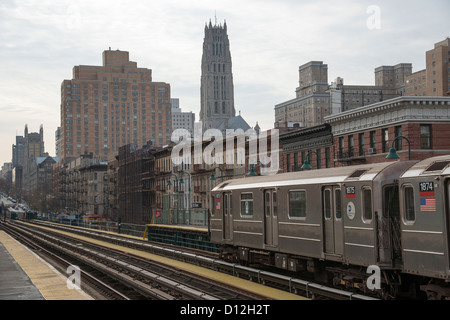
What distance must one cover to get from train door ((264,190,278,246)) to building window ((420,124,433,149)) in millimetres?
29123

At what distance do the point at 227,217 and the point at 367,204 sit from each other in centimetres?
1054

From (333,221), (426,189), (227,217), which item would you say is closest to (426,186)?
(426,189)

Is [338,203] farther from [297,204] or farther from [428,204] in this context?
[428,204]

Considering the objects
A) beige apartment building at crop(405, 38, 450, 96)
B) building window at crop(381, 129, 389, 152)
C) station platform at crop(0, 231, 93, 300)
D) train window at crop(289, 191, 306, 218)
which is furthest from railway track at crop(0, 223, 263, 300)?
beige apartment building at crop(405, 38, 450, 96)

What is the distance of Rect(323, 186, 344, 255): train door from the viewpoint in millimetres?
17359

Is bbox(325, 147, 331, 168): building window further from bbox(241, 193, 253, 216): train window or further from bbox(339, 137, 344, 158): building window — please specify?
bbox(241, 193, 253, 216): train window

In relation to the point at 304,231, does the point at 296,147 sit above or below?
above

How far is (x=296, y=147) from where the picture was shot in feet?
192

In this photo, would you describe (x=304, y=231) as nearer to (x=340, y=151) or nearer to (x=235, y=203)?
(x=235, y=203)

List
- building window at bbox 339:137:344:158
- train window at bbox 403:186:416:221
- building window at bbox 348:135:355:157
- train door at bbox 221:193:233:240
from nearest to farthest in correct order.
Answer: train window at bbox 403:186:416:221
train door at bbox 221:193:233:240
building window at bbox 348:135:355:157
building window at bbox 339:137:344:158

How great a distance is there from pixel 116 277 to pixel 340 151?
32.3 meters

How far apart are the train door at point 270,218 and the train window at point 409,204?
713cm

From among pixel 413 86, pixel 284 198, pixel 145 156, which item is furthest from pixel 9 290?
pixel 413 86

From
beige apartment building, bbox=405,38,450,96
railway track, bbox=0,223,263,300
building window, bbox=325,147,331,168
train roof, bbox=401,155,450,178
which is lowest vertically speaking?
railway track, bbox=0,223,263,300
